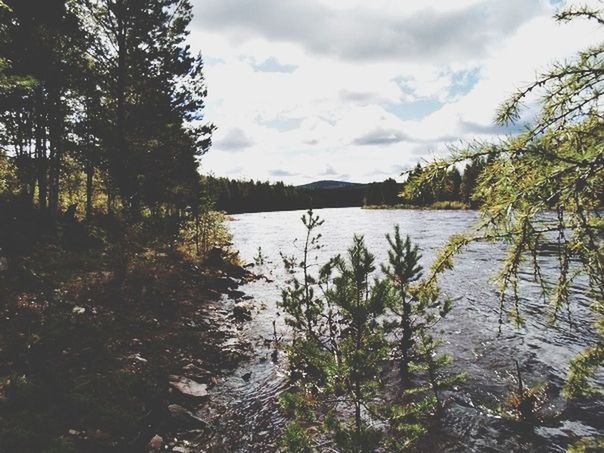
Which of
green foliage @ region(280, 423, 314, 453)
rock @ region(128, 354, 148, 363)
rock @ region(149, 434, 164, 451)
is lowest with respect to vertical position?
rock @ region(149, 434, 164, 451)

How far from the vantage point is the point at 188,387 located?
8.49 meters

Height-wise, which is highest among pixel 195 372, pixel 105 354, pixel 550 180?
pixel 550 180

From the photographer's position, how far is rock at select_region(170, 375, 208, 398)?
828 centimetres

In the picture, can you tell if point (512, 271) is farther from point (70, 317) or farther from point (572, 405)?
point (70, 317)

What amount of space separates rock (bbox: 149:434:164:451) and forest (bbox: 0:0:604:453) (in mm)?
62

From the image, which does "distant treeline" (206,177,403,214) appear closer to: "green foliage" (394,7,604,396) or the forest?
the forest

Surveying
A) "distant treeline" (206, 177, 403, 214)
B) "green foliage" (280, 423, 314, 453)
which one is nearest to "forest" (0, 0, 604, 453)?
"green foliage" (280, 423, 314, 453)

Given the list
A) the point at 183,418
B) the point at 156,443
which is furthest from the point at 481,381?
the point at 156,443

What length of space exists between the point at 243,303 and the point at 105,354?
7.57 m

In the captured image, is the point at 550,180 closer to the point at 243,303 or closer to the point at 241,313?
the point at 241,313

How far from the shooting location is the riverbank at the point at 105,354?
6352mm

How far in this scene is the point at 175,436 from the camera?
6.93 m

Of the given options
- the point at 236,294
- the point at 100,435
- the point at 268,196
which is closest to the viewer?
the point at 100,435

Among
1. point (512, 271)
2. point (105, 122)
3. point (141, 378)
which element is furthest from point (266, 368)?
point (105, 122)
